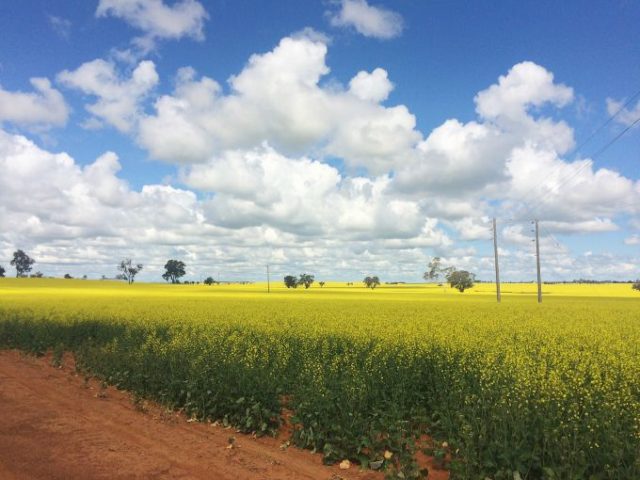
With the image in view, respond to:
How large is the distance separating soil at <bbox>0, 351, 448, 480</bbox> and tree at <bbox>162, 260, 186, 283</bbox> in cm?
17252

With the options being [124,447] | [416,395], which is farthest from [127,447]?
[416,395]

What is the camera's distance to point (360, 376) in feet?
30.0

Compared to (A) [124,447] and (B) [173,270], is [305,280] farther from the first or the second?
(A) [124,447]

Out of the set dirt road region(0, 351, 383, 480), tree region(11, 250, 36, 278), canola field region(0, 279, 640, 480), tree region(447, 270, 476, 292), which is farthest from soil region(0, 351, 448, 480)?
tree region(11, 250, 36, 278)

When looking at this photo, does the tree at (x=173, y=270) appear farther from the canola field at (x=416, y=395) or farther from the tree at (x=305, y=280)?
the canola field at (x=416, y=395)

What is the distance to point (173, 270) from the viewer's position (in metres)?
177

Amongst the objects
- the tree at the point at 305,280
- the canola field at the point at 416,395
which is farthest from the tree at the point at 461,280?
the canola field at the point at 416,395

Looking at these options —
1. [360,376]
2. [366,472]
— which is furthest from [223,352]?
[366,472]

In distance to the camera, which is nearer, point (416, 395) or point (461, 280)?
point (416, 395)

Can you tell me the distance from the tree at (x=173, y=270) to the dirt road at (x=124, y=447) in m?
173

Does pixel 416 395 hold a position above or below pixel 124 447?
above

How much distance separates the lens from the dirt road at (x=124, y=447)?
22.4ft

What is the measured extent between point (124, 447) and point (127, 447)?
0.05 meters

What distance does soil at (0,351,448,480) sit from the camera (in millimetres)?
6820
